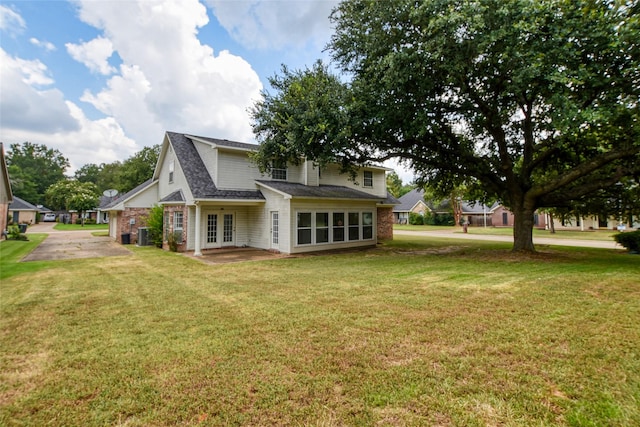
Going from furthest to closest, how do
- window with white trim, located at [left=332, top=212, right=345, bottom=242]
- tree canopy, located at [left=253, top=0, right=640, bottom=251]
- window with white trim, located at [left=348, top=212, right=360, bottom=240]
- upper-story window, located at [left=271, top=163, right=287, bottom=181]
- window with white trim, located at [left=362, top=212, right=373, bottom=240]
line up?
1. window with white trim, located at [left=362, top=212, right=373, bottom=240]
2. upper-story window, located at [left=271, top=163, right=287, bottom=181]
3. window with white trim, located at [left=348, top=212, right=360, bottom=240]
4. window with white trim, located at [left=332, top=212, right=345, bottom=242]
5. tree canopy, located at [left=253, top=0, right=640, bottom=251]

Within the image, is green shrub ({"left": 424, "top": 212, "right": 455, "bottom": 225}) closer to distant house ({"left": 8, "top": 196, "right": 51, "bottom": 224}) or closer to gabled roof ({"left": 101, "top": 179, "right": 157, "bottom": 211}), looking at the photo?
gabled roof ({"left": 101, "top": 179, "right": 157, "bottom": 211})

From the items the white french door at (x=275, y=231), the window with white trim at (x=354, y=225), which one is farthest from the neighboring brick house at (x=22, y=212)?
the window with white trim at (x=354, y=225)

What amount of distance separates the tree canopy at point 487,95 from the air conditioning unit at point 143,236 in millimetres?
9331

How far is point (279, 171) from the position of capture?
57.4 feet

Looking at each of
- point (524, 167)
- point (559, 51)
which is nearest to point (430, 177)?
point (524, 167)

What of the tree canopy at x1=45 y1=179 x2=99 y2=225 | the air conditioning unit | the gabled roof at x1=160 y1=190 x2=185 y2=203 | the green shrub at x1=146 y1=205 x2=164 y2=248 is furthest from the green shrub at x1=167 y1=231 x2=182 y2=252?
the tree canopy at x1=45 y1=179 x2=99 y2=225

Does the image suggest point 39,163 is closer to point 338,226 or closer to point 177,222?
point 177,222

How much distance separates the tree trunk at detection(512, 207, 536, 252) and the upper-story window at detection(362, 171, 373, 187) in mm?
9866

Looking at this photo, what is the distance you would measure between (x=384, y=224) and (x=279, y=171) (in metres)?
8.79

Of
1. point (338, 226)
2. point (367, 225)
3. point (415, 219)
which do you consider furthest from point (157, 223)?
point (415, 219)

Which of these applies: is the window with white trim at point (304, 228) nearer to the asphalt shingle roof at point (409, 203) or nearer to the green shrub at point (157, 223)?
the green shrub at point (157, 223)

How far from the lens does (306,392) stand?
10.1 feet

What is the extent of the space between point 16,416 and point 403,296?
19.9ft

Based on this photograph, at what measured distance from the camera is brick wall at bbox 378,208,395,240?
21641 mm
